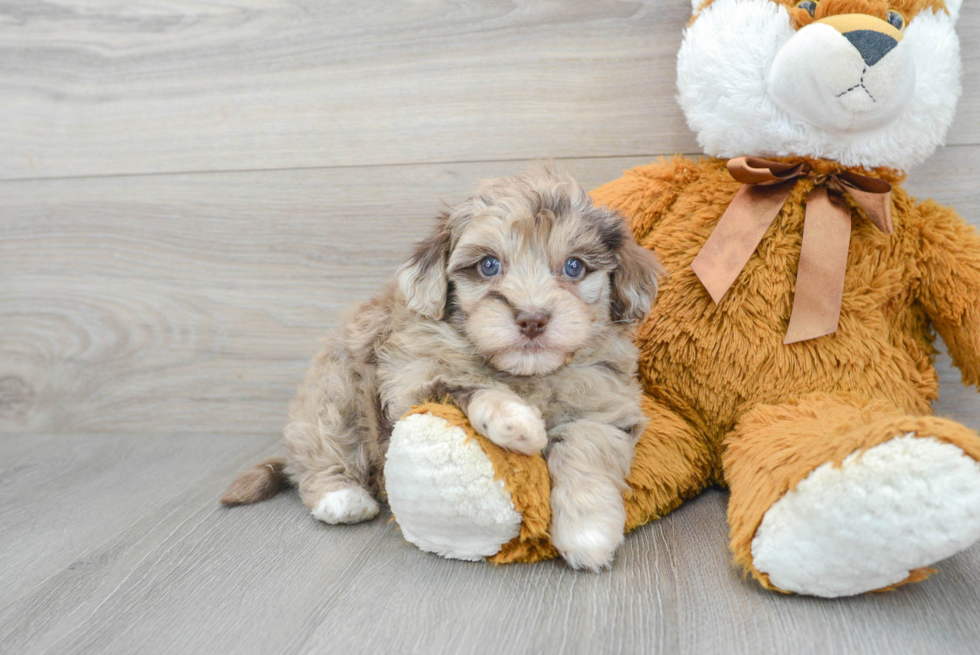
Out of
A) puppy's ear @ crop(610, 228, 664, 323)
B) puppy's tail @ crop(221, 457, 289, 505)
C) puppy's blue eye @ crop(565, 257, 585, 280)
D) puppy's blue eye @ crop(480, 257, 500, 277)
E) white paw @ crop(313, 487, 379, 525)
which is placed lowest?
puppy's tail @ crop(221, 457, 289, 505)

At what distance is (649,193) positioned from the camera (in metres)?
1.55

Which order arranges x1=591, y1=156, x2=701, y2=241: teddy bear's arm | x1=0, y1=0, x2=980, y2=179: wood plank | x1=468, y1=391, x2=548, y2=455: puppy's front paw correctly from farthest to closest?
x1=0, y1=0, x2=980, y2=179: wood plank < x1=591, y1=156, x2=701, y2=241: teddy bear's arm < x1=468, y1=391, x2=548, y2=455: puppy's front paw

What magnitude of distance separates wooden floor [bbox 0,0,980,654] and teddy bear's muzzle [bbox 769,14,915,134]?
1.60ft

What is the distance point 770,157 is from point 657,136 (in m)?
0.41

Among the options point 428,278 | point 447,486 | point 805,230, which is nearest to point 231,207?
point 428,278

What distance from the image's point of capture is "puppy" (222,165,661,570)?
1177mm

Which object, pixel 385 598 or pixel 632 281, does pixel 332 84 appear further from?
pixel 385 598

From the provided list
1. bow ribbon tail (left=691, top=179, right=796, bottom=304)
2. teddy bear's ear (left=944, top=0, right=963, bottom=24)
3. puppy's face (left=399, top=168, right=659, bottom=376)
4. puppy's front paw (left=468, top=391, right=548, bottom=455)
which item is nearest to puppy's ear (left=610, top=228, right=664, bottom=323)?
puppy's face (left=399, top=168, right=659, bottom=376)

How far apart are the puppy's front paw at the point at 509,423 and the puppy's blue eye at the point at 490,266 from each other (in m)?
0.23

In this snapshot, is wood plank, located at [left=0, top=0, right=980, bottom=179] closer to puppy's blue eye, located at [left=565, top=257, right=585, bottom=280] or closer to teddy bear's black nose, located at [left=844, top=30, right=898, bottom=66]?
teddy bear's black nose, located at [left=844, top=30, right=898, bottom=66]

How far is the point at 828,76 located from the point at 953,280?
492 millimetres

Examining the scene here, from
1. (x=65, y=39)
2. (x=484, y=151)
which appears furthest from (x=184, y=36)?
(x=484, y=151)

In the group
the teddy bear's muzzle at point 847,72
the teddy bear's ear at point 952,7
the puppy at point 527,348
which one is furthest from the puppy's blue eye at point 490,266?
the teddy bear's ear at point 952,7

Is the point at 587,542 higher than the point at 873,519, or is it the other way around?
the point at 873,519
